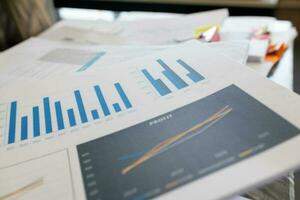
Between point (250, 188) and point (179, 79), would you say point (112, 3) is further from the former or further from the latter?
point (250, 188)

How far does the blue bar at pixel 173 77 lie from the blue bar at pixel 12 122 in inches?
7.1

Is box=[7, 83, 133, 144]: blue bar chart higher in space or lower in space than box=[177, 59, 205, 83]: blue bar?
lower

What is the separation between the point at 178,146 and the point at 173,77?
12 centimetres

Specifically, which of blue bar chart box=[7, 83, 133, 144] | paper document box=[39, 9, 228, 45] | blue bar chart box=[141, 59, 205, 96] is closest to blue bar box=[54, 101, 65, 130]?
blue bar chart box=[7, 83, 133, 144]

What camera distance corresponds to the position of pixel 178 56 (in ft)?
1.36

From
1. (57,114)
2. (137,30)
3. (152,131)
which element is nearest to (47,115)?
(57,114)

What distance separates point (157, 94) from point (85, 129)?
9 cm

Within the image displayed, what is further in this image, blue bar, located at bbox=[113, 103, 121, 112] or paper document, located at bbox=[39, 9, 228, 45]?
paper document, located at bbox=[39, 9, 228, 45]

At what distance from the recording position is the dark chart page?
237 mm

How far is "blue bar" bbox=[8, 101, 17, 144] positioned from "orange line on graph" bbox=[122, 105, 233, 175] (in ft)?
0.43

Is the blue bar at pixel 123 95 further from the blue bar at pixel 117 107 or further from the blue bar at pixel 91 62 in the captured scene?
the blue bar at pixel 91 62

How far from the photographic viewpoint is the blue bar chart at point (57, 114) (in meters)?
0.31

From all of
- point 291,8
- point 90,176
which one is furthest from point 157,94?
point 291,8

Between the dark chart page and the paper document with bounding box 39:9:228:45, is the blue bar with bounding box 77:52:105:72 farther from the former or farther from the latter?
the dark chart page
